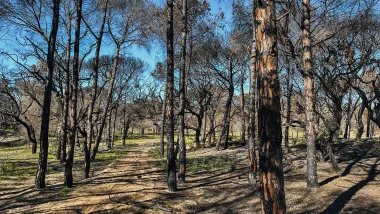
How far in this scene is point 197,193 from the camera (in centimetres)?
892

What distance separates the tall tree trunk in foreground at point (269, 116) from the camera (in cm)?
393

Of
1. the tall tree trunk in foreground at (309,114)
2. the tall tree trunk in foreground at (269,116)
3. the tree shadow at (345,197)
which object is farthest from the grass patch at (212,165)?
the tall tree trunk in foreground at (269,116)

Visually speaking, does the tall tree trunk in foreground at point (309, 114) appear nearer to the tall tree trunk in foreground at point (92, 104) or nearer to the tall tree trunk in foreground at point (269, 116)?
the tall tree trunk in foreground at point (269, 116)

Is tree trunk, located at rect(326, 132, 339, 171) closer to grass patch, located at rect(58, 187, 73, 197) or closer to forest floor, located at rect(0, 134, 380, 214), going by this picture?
forest floor, located at rect(0, 134, 380, 214)

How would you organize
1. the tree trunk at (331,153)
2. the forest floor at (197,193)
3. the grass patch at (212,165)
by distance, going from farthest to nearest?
the grass patch at (212,165), the tree trunk at (331,153), the forest floor at (197,193)

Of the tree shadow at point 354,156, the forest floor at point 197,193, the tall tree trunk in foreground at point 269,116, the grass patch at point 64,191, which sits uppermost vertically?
the tall tree trunk in foreground at point 269,116

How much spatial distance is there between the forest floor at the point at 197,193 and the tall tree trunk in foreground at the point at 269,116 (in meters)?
3.16

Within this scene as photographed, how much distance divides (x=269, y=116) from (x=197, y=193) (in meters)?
5.58

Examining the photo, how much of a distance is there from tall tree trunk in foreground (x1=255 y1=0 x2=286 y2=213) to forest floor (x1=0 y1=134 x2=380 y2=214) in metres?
3.16

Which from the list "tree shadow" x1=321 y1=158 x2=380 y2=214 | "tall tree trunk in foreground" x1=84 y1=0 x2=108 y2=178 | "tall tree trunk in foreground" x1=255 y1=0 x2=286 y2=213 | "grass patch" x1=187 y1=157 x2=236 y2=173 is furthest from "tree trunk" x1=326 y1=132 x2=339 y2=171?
"tall tree trunk in foreground" x1=84 y1=0 x2=108 y2=178

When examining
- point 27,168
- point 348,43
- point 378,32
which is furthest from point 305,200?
point 27,168

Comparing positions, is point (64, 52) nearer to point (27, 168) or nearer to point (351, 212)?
point (27, 168)

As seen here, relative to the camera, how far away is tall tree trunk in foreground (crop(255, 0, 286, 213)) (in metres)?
3.93

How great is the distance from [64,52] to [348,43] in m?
14.7
